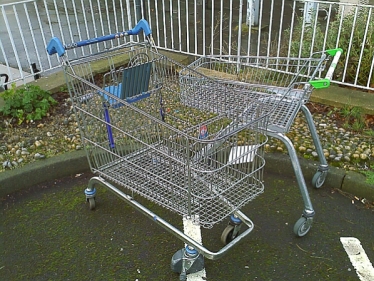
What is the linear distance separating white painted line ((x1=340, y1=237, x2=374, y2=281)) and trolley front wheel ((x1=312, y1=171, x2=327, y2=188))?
545mm

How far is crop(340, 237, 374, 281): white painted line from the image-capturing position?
250 cm

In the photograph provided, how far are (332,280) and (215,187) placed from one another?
3.10ft

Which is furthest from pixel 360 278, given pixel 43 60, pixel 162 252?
pixel 43 60

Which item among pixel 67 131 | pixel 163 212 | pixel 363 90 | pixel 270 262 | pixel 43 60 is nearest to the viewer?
pixel 270 262

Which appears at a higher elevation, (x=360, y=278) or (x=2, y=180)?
(x=2, y=180)

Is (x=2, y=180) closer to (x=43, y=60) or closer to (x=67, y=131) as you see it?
(x=67, y=131)

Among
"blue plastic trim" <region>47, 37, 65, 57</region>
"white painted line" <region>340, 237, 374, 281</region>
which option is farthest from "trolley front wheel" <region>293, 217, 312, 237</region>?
"blue plastic trim" <region>47, 37, 65, 57</region>

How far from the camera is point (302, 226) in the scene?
269 cm

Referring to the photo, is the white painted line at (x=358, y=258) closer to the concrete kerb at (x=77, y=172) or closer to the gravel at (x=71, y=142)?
the concrete kerb at (x=77, y=172)

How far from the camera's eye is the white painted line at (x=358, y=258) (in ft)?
8.21

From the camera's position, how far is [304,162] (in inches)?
132

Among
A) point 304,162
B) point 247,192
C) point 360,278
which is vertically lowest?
point 360,278

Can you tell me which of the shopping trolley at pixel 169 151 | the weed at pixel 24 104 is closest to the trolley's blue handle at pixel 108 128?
the shopping trolley at pixel 169 151

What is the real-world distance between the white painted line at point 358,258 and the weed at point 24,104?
311cm
